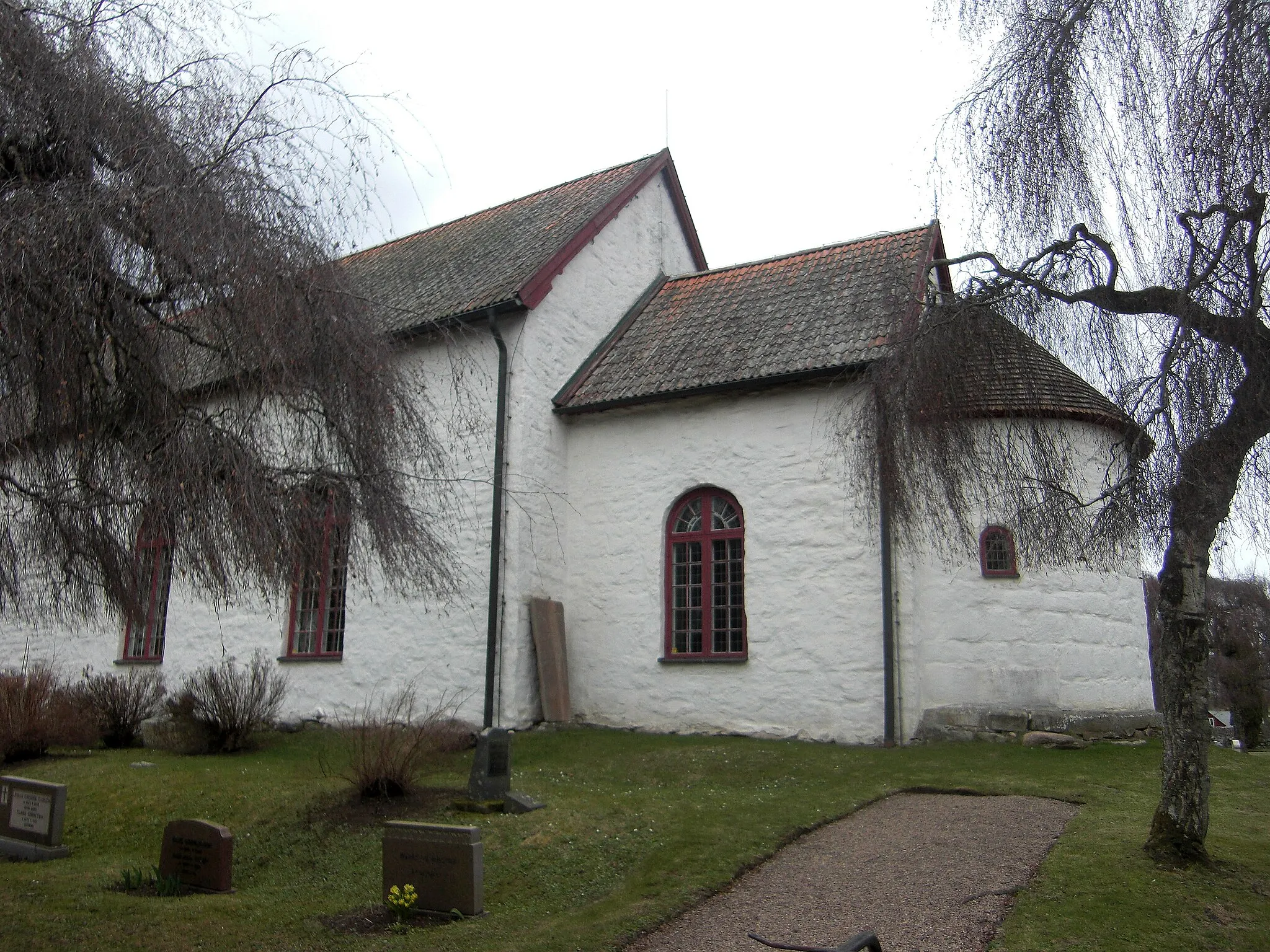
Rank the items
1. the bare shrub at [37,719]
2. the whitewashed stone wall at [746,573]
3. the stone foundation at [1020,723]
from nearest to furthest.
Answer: the stone foundation at [1020,723]
the bare shrub at [37,719]
the whitewashed stone wall at [746,573]

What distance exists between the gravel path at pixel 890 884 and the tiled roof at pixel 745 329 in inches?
227

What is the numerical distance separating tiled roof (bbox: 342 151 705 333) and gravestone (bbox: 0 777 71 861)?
240 inches

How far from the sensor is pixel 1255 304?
5.84 metres

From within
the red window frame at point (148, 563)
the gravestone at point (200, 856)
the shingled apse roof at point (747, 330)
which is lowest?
the gravestone at point (200, 856)

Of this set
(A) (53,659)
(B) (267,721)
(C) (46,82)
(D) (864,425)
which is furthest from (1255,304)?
(A) (53,659)

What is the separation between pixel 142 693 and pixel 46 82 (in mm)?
10621

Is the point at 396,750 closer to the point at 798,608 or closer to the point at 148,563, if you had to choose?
the point at 148,563

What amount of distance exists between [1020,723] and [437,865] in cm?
760

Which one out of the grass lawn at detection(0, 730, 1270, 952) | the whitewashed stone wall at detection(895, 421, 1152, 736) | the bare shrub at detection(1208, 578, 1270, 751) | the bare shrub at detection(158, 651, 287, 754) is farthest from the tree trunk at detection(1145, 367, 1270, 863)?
the bare shrub at detection(1208, 578, 1270, 751)

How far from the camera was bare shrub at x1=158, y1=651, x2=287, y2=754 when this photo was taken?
13016mm

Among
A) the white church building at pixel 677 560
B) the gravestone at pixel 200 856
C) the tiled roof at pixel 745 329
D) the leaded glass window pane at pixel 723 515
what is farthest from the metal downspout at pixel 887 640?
the gravestone at pixel 200 856

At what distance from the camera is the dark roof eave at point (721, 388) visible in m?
13.0

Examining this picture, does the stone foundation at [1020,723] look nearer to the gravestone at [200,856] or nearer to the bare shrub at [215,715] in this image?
the gravestone at [200,856]

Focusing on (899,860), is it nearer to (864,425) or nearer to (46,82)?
(864,425)
